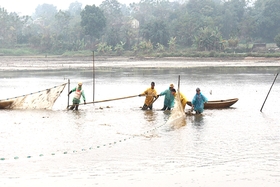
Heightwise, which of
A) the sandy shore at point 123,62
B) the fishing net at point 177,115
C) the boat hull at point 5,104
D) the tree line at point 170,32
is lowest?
the sandy shore at point 123,62

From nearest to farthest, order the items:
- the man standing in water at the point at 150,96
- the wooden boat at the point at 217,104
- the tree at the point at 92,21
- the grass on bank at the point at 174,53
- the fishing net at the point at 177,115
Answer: the fishing net at the point at 177,115 < the man standing in water at the point at 150,96 < the wooden boat at the point at 217,104 < the grass on bank at the point at 174,53 < the tree at the point at 92,21

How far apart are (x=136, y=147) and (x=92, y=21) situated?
6786 cm

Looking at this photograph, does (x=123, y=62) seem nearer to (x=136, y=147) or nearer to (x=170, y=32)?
(x=170, y=32)

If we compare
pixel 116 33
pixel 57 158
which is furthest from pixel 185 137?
pixel 116 33

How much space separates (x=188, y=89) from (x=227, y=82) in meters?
5.82

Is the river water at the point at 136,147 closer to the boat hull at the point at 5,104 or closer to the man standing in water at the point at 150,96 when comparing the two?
the man standing in water at the point at 150,96

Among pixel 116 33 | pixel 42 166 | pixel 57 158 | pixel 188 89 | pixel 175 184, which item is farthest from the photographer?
pixel 116 33

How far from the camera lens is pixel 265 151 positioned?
1208cm

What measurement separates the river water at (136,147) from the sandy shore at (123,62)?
35.8m

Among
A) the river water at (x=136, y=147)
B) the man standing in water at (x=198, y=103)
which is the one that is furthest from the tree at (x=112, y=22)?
the man standing in water at (x=198, y=103)

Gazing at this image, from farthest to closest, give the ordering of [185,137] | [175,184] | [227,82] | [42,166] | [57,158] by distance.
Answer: [227,82] → [185,137] → [57,158] → [42,166] → [175,184]

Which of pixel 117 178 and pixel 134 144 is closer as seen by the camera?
pixel 117 178

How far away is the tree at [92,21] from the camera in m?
78.9

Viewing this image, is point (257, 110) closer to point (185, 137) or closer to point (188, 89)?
point (185, 137)
